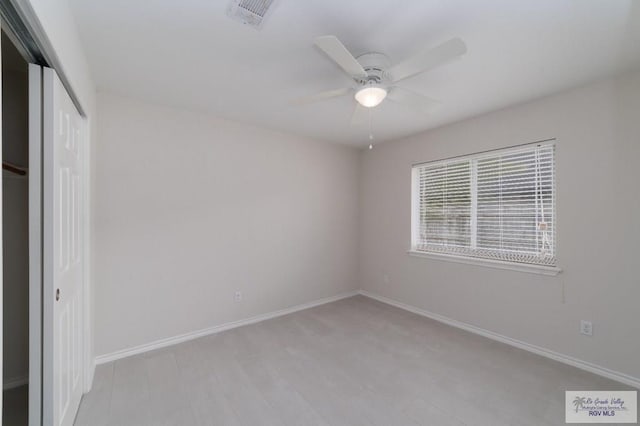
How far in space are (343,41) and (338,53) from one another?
1.23ft

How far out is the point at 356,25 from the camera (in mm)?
1678

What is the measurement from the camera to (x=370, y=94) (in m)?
1.89

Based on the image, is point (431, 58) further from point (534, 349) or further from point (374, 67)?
point (534, 349)

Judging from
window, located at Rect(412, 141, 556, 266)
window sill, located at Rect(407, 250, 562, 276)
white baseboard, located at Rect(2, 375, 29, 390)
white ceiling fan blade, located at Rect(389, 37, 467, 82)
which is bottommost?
white baseboard, located at Rect(2, 375, 29, 390)

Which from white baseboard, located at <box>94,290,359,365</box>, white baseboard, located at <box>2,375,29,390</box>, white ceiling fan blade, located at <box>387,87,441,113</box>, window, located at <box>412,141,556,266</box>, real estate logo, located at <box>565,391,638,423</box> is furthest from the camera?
window, located at <box>412,141,556,266</box>

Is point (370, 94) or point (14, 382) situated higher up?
point (370, 94)

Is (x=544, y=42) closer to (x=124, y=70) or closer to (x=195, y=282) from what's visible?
(x=124, y=70)

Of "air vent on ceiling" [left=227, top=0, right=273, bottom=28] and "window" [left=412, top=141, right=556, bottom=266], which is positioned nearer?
"air vent on ceiling" [left=227, top=0, right=273, bottom=28]

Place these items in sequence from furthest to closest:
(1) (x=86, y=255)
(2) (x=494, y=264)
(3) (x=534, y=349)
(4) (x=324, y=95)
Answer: (2) (x=494, y=264) → (3) (x=534, y=349) → (1) (x=86, y=255) → (4) (x=324, y=95)

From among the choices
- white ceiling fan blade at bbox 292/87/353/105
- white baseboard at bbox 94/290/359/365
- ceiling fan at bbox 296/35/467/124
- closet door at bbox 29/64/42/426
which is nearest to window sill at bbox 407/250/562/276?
white baseboard at bbox 94/290/359/365

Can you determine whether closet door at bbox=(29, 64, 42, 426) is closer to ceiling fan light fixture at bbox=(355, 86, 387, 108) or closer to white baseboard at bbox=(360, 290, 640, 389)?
ceiling fan light fixture at bbox=(355, 86, 387, 108)

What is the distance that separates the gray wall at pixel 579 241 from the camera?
2223 mm

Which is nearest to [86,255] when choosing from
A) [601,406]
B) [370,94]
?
[370,94]

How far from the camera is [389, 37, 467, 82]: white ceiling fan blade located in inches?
57.1
